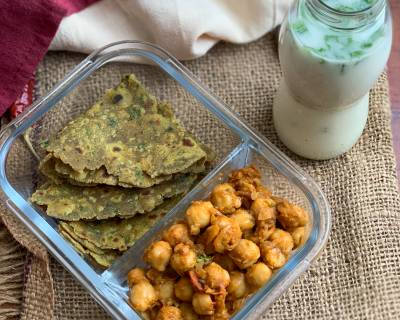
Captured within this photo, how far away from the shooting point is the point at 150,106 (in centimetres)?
171

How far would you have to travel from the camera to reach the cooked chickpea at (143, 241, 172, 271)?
4.77ft

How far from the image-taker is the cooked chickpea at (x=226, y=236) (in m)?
1.44

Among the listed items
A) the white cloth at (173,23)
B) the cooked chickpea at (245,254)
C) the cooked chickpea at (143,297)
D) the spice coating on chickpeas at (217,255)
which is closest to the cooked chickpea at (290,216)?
the spice coating on chickpeas at (217,255)

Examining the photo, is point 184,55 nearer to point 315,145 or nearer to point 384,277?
point 315,145

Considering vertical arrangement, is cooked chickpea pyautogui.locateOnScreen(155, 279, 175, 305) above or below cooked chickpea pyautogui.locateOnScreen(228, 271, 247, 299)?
above

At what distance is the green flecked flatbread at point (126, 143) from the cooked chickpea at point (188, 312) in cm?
28

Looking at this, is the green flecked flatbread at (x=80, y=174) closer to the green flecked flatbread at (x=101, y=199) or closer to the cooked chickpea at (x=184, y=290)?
the green flecked flatbread at (x=101, y=199)

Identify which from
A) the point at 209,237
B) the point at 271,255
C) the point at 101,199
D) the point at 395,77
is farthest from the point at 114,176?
the point at 395,77

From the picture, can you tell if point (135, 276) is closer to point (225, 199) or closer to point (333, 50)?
point (225, 199)

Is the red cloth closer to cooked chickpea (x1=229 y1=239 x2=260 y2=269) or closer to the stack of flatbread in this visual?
the stack of flatbread

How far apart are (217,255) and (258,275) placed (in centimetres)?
10

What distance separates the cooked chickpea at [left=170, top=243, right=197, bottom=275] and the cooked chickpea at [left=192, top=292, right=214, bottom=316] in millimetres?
56

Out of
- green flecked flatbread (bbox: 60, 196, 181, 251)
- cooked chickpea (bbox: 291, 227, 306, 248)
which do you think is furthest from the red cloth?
cooked chickpea (bbox: 291, 227, 306, 248)

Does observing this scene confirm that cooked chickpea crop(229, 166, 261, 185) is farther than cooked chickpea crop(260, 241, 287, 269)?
Yes
